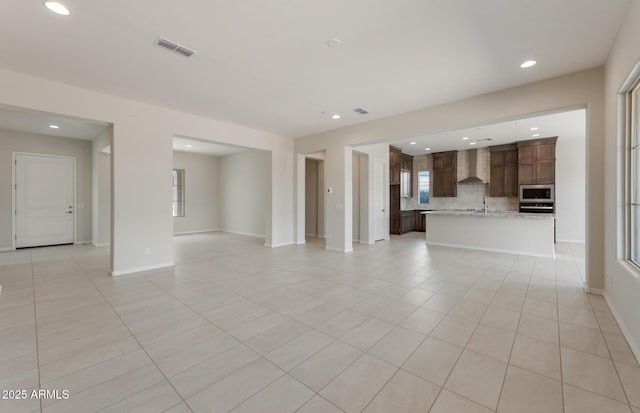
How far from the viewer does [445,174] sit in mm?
10008

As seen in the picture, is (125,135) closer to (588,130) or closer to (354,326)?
(354,326)

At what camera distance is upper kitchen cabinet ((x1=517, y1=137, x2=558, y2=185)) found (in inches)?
313

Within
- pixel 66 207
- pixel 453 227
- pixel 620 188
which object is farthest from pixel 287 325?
pixel 66 207

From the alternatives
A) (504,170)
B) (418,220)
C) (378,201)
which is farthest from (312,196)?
(504,170)

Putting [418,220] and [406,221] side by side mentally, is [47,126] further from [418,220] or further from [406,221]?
[418,220]

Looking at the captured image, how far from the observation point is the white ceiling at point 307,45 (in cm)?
243

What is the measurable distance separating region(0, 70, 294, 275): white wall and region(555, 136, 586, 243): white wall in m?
10.1

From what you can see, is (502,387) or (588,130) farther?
(588,130)

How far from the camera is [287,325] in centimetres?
271

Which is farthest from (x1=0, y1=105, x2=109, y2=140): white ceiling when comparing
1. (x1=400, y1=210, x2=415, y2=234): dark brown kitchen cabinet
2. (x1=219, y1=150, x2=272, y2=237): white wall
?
(x1=400, y1=210, x2=415, y2=234): dark brown kitchen cabinet

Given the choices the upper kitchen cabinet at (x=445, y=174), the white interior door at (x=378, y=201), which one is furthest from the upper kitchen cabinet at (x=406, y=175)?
the white interior door at (x=378, y=201)

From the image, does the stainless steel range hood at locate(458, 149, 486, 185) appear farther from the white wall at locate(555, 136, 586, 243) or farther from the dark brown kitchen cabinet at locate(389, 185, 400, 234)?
the dark brown kitchen cabinet at locate(389, 185, 400, 234)

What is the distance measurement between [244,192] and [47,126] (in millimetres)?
5137

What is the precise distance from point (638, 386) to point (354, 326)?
2.00 meters
